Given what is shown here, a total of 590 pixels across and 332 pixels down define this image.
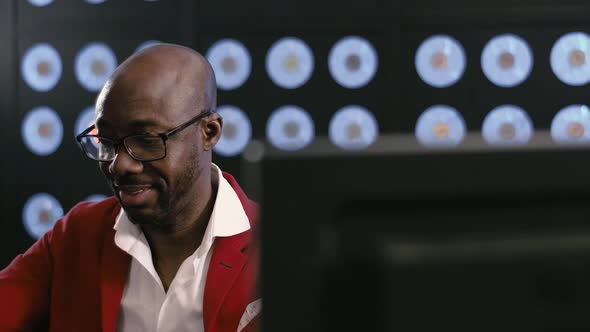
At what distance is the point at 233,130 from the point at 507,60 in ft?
3.27

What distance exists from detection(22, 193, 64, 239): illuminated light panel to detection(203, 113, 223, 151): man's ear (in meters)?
1.64

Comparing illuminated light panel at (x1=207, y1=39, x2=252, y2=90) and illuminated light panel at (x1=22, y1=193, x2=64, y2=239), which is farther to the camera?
illuminated light panel at (x1=22, y1=193, x2=64, y2=239)

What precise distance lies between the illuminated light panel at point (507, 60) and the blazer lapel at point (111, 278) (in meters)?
1.67

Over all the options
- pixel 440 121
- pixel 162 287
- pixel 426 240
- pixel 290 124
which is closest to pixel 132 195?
pixel 162 287

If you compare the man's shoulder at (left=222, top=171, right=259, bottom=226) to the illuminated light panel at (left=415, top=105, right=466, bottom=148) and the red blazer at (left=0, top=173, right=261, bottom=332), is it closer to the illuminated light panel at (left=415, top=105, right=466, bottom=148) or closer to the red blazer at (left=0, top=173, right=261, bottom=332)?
the red blazer at (left=0, top=173, right=261, bottom=332)

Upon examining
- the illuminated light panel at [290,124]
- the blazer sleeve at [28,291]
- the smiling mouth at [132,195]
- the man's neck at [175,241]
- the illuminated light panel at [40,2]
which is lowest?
the blazer sleeve at [28,291]

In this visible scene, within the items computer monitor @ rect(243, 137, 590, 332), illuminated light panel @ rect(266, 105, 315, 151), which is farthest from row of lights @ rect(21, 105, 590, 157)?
computer monitor @ rect(243, 137, 590, 332)

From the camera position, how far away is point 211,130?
1.35 m

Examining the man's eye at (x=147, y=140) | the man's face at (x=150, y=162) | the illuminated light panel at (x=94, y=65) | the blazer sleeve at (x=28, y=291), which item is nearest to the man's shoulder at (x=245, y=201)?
the man's face at (x=150, y=162)

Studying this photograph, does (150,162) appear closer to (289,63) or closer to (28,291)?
(28,291)

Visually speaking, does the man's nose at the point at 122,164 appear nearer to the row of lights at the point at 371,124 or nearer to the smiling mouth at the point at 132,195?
the smiling mouth at the point at 132,195

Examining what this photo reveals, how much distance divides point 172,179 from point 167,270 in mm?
166

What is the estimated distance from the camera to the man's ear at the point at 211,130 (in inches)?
52.8

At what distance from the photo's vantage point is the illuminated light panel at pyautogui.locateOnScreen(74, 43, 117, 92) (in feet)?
9.06
